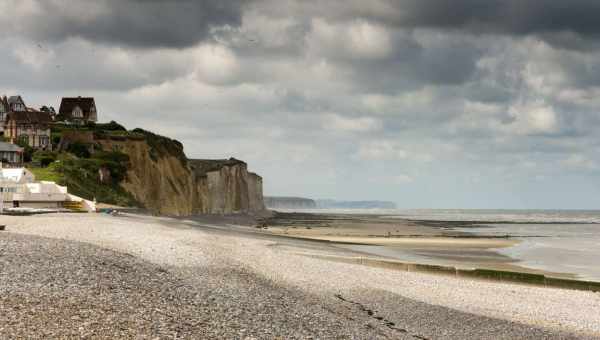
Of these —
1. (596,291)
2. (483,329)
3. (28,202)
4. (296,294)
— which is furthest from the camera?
(28,202)

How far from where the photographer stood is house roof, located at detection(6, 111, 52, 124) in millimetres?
104875

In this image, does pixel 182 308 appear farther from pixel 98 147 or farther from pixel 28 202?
pixel 98 147

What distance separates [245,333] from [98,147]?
320ft

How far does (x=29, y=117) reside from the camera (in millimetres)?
105500

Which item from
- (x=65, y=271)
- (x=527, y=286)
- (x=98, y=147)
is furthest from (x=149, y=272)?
(x=98, y=147)

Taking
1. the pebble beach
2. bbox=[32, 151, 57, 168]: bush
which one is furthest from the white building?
the pebble beach

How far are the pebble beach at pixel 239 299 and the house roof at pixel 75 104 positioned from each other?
113 m

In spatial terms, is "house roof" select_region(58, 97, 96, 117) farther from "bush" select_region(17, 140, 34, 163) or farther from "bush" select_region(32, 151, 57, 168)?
"bush" select_region(32, 151, 57, 168)

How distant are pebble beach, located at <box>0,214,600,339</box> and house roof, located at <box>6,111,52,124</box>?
78.8 m

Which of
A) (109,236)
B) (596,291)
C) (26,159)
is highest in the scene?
(26,159)

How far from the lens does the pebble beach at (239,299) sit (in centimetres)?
1423

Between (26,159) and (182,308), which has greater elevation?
(26,159)

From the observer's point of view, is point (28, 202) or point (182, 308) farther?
point (28, 202)

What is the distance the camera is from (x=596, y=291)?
30391 millimetres
